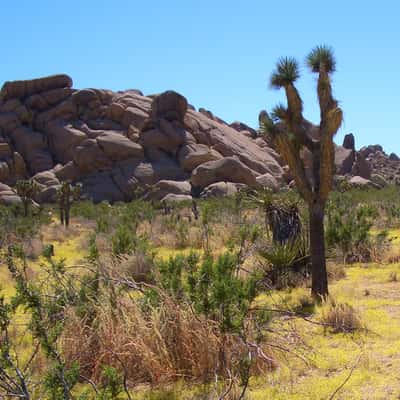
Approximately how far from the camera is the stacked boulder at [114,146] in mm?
47000

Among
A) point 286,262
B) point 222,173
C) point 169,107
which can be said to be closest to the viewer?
point 286,262

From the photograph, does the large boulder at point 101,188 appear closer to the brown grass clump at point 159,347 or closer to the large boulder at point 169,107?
the large boulder at point 169,107

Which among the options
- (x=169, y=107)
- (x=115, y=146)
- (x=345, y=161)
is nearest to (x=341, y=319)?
(x=115, y=146)

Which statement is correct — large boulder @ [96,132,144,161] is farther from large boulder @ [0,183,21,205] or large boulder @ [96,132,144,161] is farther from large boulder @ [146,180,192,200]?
large boulder @ [0,183,21,205]

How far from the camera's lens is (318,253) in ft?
28.1

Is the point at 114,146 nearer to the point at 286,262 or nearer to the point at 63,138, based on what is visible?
the point at 63,138

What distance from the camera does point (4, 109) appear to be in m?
52.5

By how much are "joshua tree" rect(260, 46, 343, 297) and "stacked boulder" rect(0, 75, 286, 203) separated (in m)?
34.8

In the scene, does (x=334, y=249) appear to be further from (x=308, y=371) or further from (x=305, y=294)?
(x=308, y=371)

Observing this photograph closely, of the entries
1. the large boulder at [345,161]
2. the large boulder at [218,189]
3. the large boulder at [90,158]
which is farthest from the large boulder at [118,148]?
the large boulder at [345,161]

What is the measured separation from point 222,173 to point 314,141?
37395mm

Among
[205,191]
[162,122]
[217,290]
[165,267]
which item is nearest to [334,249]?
[165,267]

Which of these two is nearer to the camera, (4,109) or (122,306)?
(122,306)

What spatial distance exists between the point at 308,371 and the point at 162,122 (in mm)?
46824
